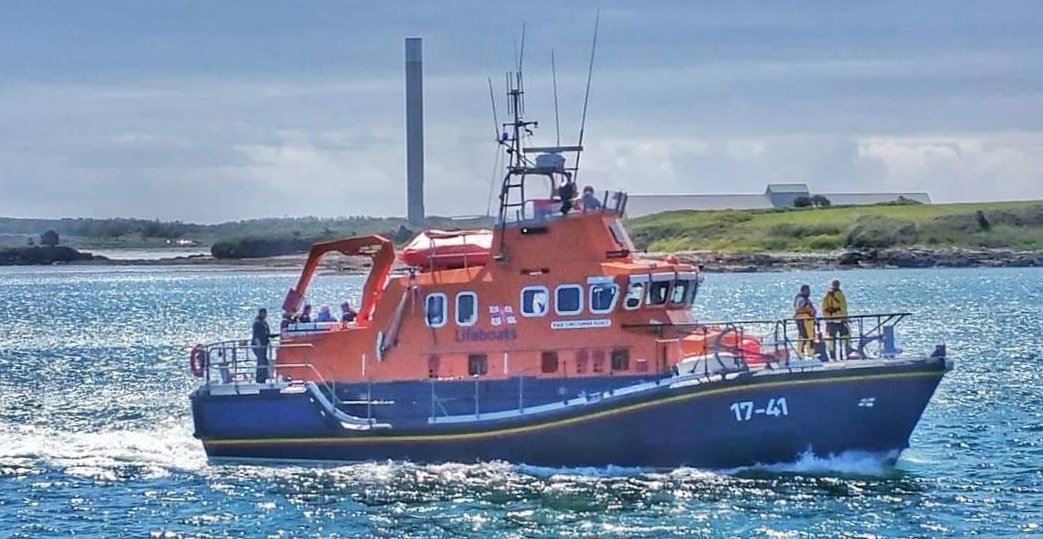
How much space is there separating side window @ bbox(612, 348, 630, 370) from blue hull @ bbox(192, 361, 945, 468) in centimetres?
101

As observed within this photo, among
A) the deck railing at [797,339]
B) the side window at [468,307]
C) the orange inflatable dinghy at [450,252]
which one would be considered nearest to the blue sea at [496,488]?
the deck railing at [797,339]

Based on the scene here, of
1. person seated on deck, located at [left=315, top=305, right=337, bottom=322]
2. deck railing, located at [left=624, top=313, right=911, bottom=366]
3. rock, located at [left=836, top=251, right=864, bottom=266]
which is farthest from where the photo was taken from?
rock, located at [left=836, top=251, right=864, bottom=266]

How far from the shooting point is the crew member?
26375mm

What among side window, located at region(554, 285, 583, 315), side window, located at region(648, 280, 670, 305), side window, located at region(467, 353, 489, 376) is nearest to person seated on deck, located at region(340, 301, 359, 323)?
side window, located at region(467, 353, 489, 376)

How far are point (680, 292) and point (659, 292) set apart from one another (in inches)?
17.6

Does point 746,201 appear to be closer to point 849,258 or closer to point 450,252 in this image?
point 849,258

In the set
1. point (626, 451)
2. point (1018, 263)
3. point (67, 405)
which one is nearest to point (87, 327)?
point (67, 405)

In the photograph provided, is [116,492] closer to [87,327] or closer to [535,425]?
[535,425]

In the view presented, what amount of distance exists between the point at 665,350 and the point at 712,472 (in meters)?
2.07

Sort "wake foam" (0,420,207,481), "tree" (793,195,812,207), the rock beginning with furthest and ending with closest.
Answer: "tree" (793,195,812,207) → the rock → "wake foam" (0,420,207,481)

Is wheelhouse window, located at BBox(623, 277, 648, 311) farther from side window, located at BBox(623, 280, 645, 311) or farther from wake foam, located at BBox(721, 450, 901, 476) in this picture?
wake foam, located at BBox(721, 450, 901, 476)

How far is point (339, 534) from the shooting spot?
2178 cm

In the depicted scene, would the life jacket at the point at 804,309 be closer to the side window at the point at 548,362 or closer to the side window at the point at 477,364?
the side window at the point at 548,362

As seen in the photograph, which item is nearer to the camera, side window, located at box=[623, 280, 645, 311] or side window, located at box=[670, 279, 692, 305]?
side window, located at box=[623, 280, 645, 311]
